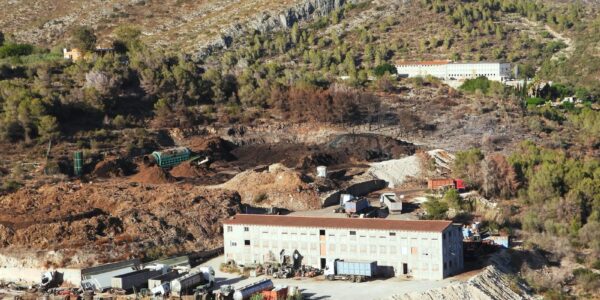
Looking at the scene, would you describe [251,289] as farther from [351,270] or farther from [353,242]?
[353,242]

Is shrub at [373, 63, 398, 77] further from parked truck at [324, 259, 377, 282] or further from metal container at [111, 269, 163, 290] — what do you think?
metal container at [111, 269, 163, 290]

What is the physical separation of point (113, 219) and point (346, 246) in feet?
47.4

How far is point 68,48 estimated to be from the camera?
11781 centimetres

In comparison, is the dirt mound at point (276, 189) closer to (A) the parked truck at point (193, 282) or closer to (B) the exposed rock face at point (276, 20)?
(A) the parked truck at point (193, 282)

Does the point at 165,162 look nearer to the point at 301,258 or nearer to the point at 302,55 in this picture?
the point at 301,258

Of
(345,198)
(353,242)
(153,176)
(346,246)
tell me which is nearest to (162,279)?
(346,246)

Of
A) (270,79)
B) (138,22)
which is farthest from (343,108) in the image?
(138,22)

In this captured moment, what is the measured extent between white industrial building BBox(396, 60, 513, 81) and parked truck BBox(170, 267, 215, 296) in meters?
81.5

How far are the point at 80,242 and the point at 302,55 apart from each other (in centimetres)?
8773

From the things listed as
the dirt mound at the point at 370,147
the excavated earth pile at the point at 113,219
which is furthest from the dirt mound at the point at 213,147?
the excavated earth pile at the point at 113,219

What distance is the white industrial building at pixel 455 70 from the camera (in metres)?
127

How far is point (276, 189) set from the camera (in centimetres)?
6625

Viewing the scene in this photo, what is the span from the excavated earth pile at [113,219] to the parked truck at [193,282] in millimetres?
7221

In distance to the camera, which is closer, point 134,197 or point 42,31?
point 134,197
